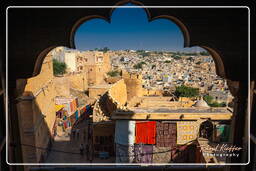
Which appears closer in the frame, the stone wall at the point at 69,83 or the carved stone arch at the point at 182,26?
the carved stone arch at the point at 182,26

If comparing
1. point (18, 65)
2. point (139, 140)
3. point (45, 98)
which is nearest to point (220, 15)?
point (18, 65)

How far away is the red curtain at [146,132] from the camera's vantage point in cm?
848

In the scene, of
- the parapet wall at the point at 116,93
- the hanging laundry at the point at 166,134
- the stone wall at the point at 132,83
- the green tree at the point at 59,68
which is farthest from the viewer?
the green tree at the point at 59,68

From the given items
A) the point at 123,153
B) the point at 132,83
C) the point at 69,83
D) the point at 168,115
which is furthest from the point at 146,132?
the point at 69,83

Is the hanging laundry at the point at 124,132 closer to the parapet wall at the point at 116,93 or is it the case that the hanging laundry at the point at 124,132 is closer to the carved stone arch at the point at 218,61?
the parapet wall at the point at 116,93

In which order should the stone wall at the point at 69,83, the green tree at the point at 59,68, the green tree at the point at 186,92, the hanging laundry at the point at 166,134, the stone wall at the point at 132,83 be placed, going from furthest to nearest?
the green tree at the point at 59,68, the green tree at the point at 186,92, the stone wall at the point at 69,83, the stone wall at the point at 132,83, the hanging laundry at the point at 166,134

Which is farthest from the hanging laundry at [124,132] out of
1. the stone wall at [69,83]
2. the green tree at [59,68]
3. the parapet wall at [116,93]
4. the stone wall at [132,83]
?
the green tree at [59,68]

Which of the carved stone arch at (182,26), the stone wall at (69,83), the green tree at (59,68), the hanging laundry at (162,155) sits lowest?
the hanging laundry at (162,155)

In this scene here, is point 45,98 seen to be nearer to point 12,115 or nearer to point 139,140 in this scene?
point 139,140

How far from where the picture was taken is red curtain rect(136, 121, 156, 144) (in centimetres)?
848

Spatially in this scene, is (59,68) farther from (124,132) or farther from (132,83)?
(124,132)

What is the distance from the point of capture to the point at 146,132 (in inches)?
334

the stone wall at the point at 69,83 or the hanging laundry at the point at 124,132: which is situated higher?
the stone wall at the point at 69,83

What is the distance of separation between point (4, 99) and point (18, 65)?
1.41 ft
